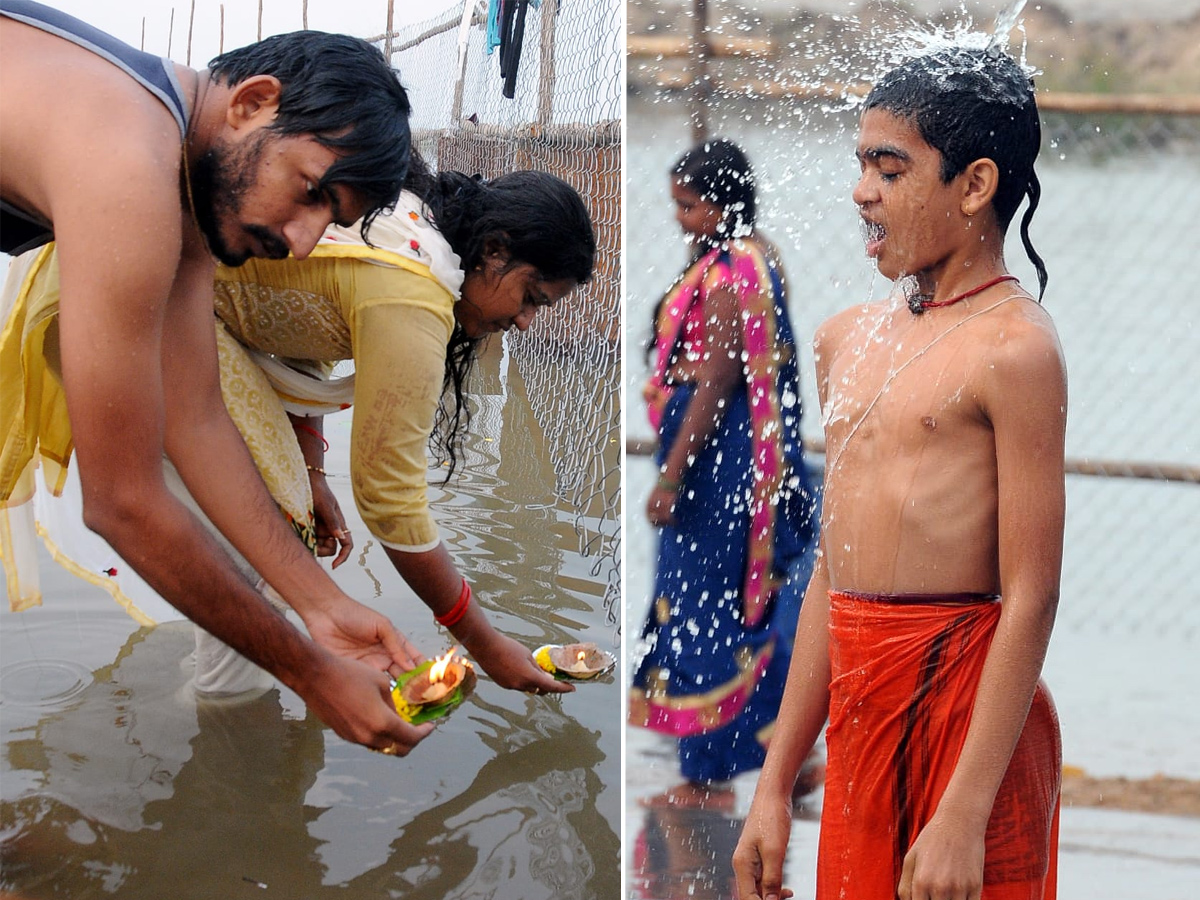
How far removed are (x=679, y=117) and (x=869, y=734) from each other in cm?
240

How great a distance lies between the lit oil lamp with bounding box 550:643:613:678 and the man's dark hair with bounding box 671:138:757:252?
116cm

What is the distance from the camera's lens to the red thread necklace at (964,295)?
5.76 feet

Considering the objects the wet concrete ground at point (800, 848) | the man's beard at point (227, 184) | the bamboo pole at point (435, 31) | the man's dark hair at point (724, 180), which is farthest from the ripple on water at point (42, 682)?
the bamboo pole at point (435, 31)

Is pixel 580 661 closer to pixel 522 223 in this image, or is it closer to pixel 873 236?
pixel 522 223

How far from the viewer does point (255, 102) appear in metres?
2.07

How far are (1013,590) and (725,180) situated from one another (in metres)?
2.00

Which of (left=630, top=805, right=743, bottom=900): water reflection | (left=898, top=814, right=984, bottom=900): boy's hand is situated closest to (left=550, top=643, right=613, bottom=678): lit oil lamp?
(left=630, top=805, right=743, bottom=900): water reflection

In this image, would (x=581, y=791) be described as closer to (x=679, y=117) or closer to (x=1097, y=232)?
(x=679, y=117)

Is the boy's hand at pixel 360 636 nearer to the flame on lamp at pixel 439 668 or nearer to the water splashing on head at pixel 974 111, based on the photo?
the flame on lamp at pixel 439 668

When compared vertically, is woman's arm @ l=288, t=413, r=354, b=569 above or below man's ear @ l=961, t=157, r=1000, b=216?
below

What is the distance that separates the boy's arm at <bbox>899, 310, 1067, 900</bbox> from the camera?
1.61 meters

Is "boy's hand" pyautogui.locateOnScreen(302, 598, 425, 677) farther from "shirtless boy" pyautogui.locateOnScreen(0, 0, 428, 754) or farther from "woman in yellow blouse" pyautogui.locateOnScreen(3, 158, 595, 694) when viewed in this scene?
"woman in yellow blouse" pyautogui.locateOnScreen(3, 158, 595, 694)

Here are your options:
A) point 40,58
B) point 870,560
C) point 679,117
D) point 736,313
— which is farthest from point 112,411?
point 679,117

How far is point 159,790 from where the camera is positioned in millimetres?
2963
